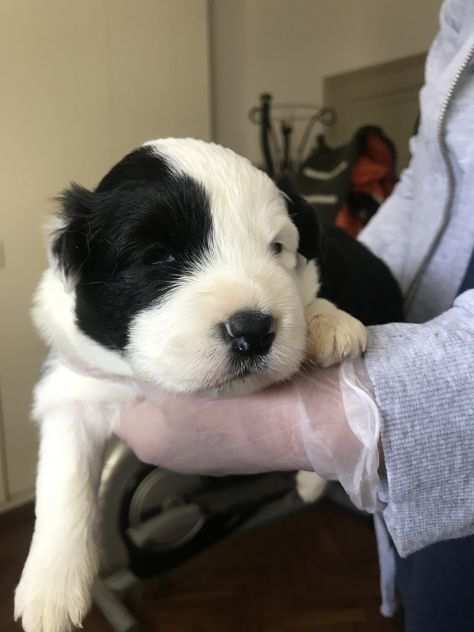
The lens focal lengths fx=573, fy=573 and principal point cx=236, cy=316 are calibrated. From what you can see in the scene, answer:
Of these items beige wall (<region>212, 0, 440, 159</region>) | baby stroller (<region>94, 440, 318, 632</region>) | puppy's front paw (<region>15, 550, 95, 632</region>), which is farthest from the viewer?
beige wall (<region>212, 0, 440, 159</region>)

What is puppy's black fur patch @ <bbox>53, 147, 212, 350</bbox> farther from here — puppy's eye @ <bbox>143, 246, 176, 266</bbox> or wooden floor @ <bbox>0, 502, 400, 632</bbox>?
wooden floor @ <bbox>0, 502, 400, 632</bbox>

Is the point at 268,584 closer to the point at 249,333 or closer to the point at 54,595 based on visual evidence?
the point at 54,595

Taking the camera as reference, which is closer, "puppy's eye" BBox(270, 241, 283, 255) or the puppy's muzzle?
the puppy's muzzle

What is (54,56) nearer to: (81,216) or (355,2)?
(81,216)

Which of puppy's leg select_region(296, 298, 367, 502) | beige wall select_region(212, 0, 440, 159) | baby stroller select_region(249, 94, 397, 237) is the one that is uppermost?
beige wall select_region(212, 0, 440, 159)

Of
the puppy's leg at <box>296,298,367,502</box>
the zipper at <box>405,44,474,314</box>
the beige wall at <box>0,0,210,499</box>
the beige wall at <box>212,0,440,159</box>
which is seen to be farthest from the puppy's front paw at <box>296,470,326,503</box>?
the beige wall at <box>212,0,440,159</box>

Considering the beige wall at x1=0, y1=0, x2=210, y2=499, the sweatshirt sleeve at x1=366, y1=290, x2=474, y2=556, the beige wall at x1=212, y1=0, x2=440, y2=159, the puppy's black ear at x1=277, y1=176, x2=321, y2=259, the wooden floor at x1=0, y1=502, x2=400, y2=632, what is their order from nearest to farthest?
the sweatshirt sleeve at x1=366, y1=290, x2=474, y2=556
the puppy's black ear at x1=277, y1=176, x2=321, y2=259
the wooden floor at x1=0, y1=502, x2=400, y2=632
the beige wall at x1=0, y1=0, x2=210, y2=499
the beige wall at x1=212, y1=0, x2=440, y2=159

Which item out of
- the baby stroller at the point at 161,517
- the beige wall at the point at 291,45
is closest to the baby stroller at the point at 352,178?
the beige wall at the point at 291,45
